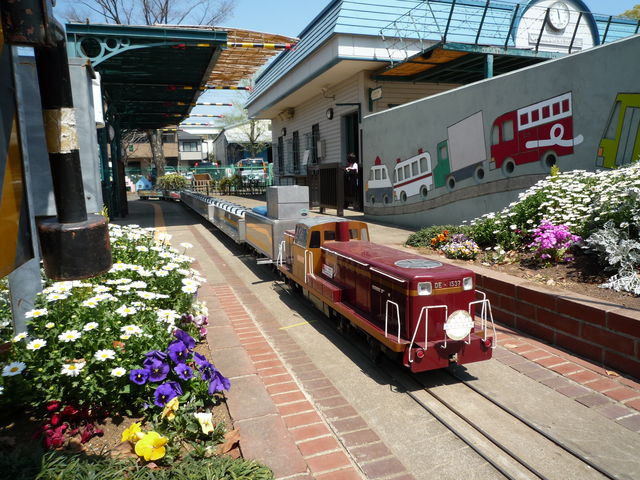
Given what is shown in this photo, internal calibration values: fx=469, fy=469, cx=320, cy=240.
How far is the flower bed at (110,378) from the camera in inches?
139

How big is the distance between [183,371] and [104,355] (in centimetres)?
62

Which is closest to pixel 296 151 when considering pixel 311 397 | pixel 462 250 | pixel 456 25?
pixel 456 25

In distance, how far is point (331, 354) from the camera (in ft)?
20.0

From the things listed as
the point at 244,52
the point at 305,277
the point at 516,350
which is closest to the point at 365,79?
the point at 244,52

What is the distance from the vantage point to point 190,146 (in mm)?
79562

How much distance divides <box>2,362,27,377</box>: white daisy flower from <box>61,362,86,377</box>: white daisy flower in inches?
11.5

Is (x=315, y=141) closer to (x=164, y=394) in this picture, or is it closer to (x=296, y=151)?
(x=296, y=151)

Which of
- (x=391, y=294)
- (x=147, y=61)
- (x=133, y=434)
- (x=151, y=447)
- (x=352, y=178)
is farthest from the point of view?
(x=352, y=178)

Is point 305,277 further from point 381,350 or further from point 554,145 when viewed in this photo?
point 554,145

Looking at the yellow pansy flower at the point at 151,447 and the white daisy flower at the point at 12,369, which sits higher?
the white daisy flower at the point at 12,369

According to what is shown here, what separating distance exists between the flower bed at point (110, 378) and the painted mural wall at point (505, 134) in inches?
334

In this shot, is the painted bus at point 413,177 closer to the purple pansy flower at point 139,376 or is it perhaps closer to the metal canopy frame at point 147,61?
the metal canopy frame at point 147,61

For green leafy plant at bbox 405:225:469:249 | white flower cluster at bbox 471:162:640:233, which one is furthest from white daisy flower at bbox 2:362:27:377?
green leafy plant at bbox 405:225:469:249

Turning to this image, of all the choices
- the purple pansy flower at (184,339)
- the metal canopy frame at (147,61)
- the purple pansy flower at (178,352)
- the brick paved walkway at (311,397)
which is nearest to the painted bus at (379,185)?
the metal canopy frame at (147,61)
